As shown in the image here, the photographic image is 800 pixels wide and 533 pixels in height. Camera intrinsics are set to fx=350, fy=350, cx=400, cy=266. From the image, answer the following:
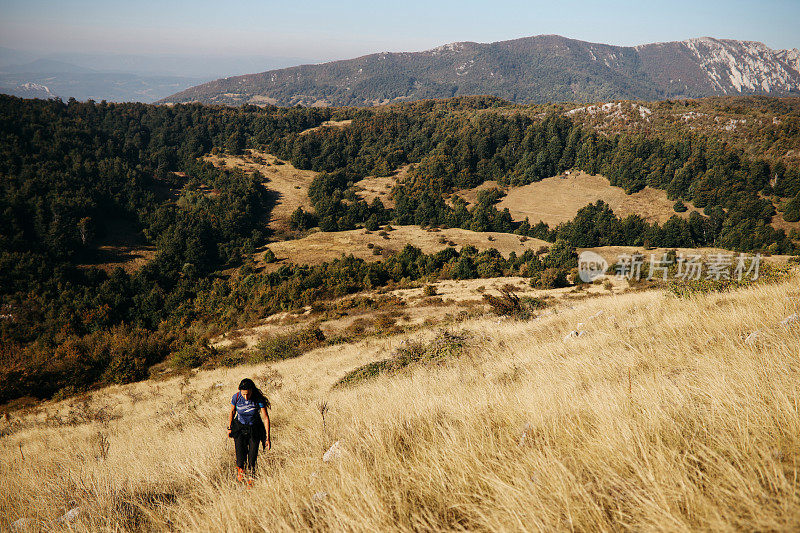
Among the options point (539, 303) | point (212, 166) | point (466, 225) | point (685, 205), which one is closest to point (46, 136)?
point (212, 166)

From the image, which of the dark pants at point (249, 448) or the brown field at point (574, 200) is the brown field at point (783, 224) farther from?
the dark pants at point (249, 448)

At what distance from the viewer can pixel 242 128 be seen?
344 feet

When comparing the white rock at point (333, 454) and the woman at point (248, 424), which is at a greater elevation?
the white rock at point (333, 454)

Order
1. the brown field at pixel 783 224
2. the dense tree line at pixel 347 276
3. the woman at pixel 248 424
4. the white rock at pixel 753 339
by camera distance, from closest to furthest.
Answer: the white rock at pixel 753 339, the woman at pixel 248 424, the dense tree line at pixel 347 276, the brown field at pixel 783 224

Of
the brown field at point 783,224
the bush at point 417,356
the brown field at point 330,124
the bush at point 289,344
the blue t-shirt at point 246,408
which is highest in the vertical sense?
the brown field at point 330,124

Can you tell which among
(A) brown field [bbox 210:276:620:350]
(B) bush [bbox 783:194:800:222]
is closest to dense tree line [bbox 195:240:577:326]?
(A) brown field [bbox 210:276:620:350]

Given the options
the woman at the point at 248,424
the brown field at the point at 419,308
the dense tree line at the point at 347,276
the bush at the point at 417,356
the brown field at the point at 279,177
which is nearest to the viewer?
the woman at the point at 248,424

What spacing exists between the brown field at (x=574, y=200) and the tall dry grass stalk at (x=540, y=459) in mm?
66343

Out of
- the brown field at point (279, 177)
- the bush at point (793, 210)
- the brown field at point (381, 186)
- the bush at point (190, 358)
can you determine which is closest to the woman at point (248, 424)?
the bush at point (190, 358)

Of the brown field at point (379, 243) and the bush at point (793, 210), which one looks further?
the brown field at point (379, 243)

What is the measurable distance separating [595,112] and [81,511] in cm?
11316

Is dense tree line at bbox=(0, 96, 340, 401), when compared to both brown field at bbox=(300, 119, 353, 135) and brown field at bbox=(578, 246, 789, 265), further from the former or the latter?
brown field at bbox=(578, 246, 789, 265)

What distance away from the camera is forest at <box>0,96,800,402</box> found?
35.2 metres

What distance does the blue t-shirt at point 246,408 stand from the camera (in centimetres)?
511
